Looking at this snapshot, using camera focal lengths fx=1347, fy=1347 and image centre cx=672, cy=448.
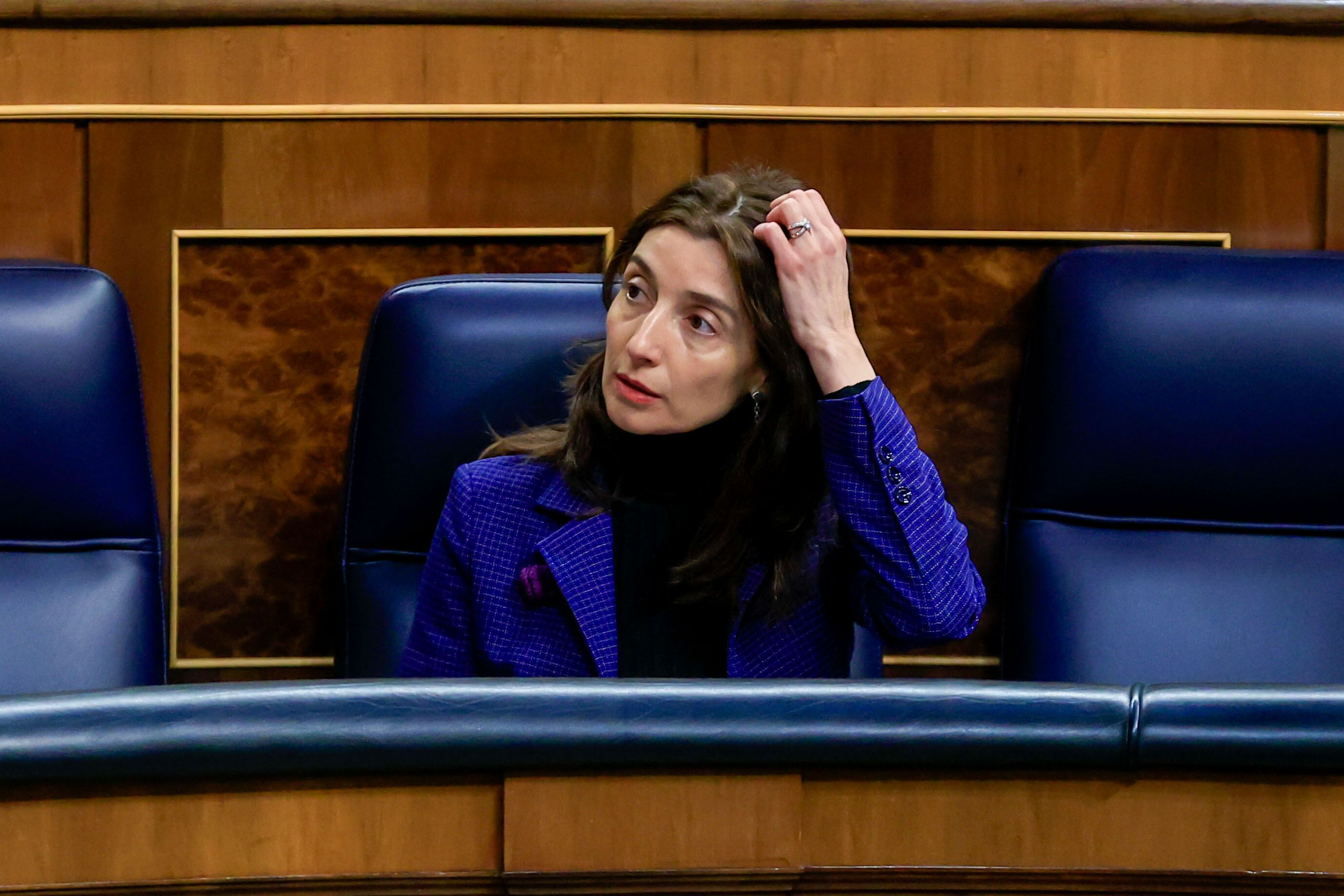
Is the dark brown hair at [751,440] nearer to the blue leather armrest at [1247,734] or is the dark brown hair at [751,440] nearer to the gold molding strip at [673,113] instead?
the gold molding strip at [673,113]

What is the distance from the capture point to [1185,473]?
109 cm

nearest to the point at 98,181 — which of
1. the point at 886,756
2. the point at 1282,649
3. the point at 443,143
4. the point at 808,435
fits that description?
the point at 443,143

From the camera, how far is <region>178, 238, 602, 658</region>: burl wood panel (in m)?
1.26

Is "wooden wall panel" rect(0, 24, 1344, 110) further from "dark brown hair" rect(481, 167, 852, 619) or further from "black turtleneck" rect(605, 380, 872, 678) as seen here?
"black turtleneck" rect(605, 380, 872, 678)

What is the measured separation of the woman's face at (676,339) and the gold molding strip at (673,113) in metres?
0.36

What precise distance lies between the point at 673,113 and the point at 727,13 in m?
0.11

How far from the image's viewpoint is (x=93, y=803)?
1.69ft

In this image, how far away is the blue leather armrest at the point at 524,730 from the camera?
1.69 ft

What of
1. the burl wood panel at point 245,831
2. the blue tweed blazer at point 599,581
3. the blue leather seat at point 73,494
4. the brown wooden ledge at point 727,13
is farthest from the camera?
the brown wooden ledge at point 727,13

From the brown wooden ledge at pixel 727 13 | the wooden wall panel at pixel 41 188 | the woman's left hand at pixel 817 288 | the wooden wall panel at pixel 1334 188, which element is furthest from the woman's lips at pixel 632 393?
the wooden wall panel at pixel 1334 188

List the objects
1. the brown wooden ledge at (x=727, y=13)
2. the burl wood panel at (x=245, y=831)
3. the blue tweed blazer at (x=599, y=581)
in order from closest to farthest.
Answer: the burl wood panel at (x=245, y=831) → the blue tweed blazer at (x=599, y=581) → the brown wooden ledge at (x=727, y=13)

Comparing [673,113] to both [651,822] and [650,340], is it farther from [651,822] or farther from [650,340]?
[651,822]

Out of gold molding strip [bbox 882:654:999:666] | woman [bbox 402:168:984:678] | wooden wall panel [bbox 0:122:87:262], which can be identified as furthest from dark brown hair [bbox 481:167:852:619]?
wooden wall panel [bbox 0:122:87:262]

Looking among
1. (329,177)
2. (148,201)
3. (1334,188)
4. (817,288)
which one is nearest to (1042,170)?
(1334,188)
